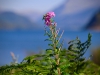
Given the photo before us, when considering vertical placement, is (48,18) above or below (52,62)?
above

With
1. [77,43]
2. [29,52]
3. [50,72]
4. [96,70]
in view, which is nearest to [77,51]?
[77,43]

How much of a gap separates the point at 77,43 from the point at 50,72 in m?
0.32

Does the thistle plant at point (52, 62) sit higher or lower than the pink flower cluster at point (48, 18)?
lower

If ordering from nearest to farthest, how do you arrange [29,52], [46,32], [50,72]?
[50,72], [46,32], [29,52]

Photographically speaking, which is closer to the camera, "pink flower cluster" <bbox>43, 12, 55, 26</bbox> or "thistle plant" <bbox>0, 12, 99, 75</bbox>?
"thistle plant" <bbox>0, 12, 99, 75</bbox>

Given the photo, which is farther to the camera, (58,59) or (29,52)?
(29,52)

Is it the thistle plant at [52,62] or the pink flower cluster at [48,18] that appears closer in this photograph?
the thistle plant at [52,62]

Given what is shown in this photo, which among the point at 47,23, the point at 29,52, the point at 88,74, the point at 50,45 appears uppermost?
the point at 29,52

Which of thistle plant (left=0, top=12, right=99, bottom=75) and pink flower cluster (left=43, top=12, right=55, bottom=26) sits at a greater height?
pink flower cluster (left=43, top=12, right=55, bottom=26)

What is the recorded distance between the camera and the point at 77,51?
1.34m

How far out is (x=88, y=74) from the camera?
1.17 meters

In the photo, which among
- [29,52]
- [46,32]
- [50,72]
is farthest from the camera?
[29,52]

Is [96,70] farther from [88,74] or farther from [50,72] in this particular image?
[50,72]

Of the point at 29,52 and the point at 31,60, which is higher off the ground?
the point at 29,52
